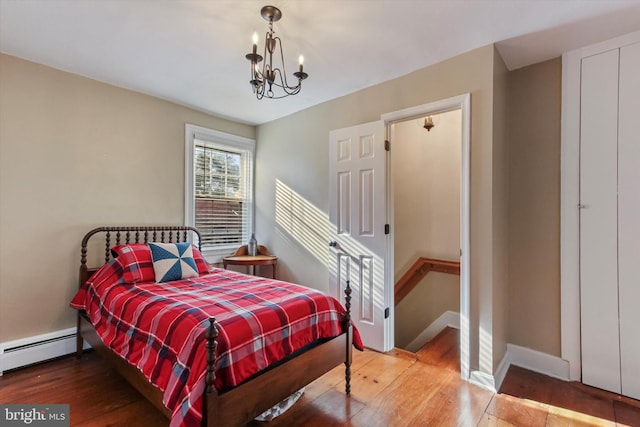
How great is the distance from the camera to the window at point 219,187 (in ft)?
11.3

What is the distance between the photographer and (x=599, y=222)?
→ 2.16 meters

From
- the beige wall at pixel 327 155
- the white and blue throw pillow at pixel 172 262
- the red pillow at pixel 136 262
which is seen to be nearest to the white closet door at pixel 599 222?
the beige wall at pixel 327 155

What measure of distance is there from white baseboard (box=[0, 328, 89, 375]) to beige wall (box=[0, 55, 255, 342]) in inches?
2.2

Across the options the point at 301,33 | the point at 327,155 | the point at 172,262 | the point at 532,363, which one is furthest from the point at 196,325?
the point at 532,363

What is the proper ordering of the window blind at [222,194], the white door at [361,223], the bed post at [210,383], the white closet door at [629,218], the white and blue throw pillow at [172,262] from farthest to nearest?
the window blind at [222,194] < the white door at [361,223] < the white and blue throw pillow at [172,262] < the white closet door at [629,218] < the bed post at [210,383]

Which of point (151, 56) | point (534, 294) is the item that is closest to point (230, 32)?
point (151, 56)

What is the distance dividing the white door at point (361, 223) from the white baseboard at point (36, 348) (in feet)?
7.89

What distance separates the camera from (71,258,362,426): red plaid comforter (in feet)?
4.58

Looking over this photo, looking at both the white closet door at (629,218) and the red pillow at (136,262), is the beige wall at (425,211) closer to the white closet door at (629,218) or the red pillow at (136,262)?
the white closet door at (629,218)

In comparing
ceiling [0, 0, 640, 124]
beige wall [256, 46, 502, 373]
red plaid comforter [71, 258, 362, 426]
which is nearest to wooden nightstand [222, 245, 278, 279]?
beige wall [256, 46, 502, 373]

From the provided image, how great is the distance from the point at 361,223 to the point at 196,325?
1.76 m

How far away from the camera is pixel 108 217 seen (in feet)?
9.32

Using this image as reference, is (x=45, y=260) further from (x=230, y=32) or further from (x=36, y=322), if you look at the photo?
(x=230, y=32)

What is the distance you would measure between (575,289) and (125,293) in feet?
10.9
